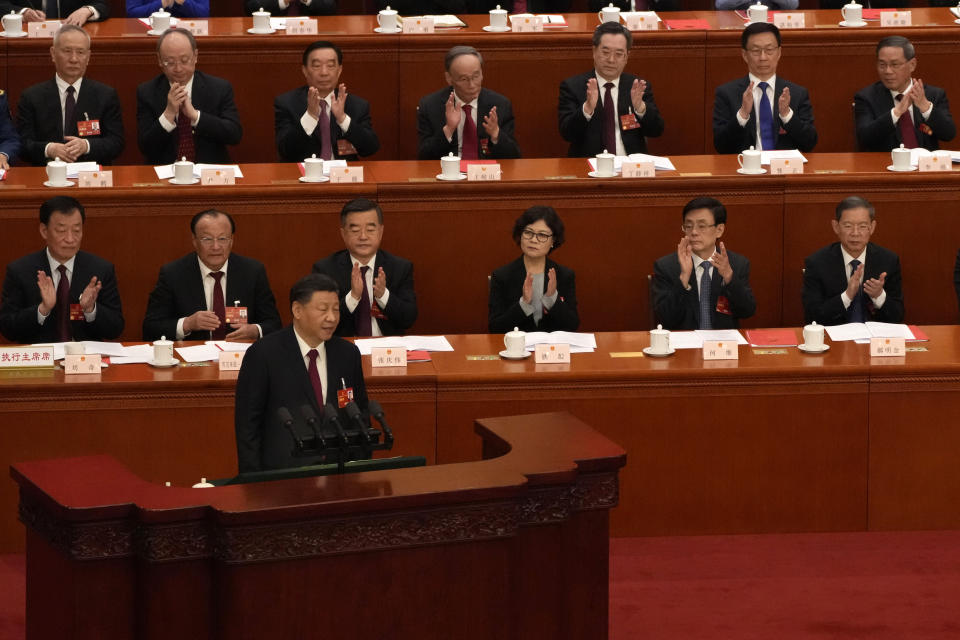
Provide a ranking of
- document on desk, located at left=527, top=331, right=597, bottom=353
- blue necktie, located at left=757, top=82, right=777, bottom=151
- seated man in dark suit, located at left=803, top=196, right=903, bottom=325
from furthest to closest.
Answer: blue necktie, located at left=757, top=82, right=777, bottom=151, seated man in dark suit, located at left=803, top=196, right=903, bottom=325, document on desk, located at left=527, top=331, right=597, bottom=353

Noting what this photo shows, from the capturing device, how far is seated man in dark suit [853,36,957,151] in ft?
21.8

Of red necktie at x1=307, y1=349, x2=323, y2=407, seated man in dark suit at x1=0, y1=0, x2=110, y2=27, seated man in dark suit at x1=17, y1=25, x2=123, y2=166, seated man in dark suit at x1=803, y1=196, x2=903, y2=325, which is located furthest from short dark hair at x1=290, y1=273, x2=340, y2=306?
seated man in dark suit at x1=0, y1=0, x2=110, y2=27

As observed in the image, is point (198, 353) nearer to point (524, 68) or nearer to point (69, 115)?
point (69, 115)

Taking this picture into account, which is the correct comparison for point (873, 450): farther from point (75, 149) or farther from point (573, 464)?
point (75, 149)

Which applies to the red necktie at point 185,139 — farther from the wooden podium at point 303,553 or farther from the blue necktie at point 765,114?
the wooden podium at point 303,553

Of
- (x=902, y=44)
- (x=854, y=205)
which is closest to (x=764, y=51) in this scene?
(x=902, y=44)

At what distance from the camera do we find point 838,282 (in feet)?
19.0

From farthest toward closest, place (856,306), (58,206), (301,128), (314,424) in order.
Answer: (301,128) → (856,306) → (58,206) → (314,424)

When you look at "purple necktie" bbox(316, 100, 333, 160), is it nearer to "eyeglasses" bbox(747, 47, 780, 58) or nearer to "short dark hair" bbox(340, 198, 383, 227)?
"short dark hair" bbox(340, 198, 383, 227)

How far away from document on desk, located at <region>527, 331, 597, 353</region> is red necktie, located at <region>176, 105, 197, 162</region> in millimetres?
2172

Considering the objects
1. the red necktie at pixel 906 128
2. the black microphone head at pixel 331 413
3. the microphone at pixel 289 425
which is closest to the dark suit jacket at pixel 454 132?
the red necktie at pixel 906 128

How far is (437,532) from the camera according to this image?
9.90 ft

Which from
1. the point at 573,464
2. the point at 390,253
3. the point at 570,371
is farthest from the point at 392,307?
the point at 573,464

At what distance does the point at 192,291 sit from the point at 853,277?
2.30 m
